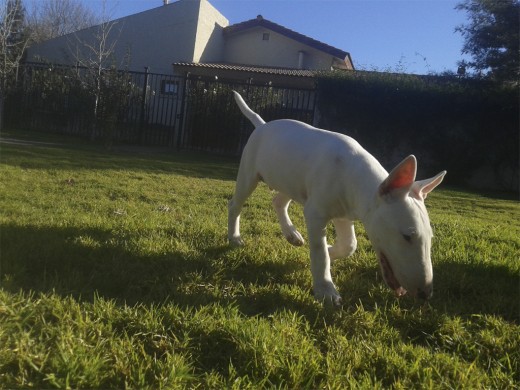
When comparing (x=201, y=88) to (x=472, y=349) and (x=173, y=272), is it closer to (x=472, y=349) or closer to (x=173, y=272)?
(x=173, y=272)

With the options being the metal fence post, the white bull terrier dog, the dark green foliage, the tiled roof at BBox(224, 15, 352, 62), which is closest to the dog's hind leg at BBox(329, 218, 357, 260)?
the white bull terrier dog

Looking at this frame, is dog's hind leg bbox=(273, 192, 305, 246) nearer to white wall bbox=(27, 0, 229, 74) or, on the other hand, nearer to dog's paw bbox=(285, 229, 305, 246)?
dog's paw bbox=(285, 229, 305, 246)

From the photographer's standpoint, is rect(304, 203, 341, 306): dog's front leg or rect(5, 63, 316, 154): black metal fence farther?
rect(5, 63, 316, 154): black metal fence

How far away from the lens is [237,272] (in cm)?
325

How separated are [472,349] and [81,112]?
15412 mm

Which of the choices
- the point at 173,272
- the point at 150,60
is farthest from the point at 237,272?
the point at 150,60

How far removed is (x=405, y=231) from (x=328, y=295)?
25.8 inches

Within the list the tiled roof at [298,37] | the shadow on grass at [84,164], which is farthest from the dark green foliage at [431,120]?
the tiled roof at [298,37]

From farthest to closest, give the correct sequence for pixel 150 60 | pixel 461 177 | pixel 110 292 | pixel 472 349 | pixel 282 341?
pixel 150 60
pixel 461 177
pixel 110 292
pixel 472 349
pixel 282 341

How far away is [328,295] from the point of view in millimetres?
2846

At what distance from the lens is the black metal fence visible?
47.8ft

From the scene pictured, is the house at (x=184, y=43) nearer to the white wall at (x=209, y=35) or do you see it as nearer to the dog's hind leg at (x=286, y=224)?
the white wall at (x=209, y=35)

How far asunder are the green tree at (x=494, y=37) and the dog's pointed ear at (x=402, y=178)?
46.3 feet

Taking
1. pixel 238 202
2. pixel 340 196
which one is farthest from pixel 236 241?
pixel 340 196
